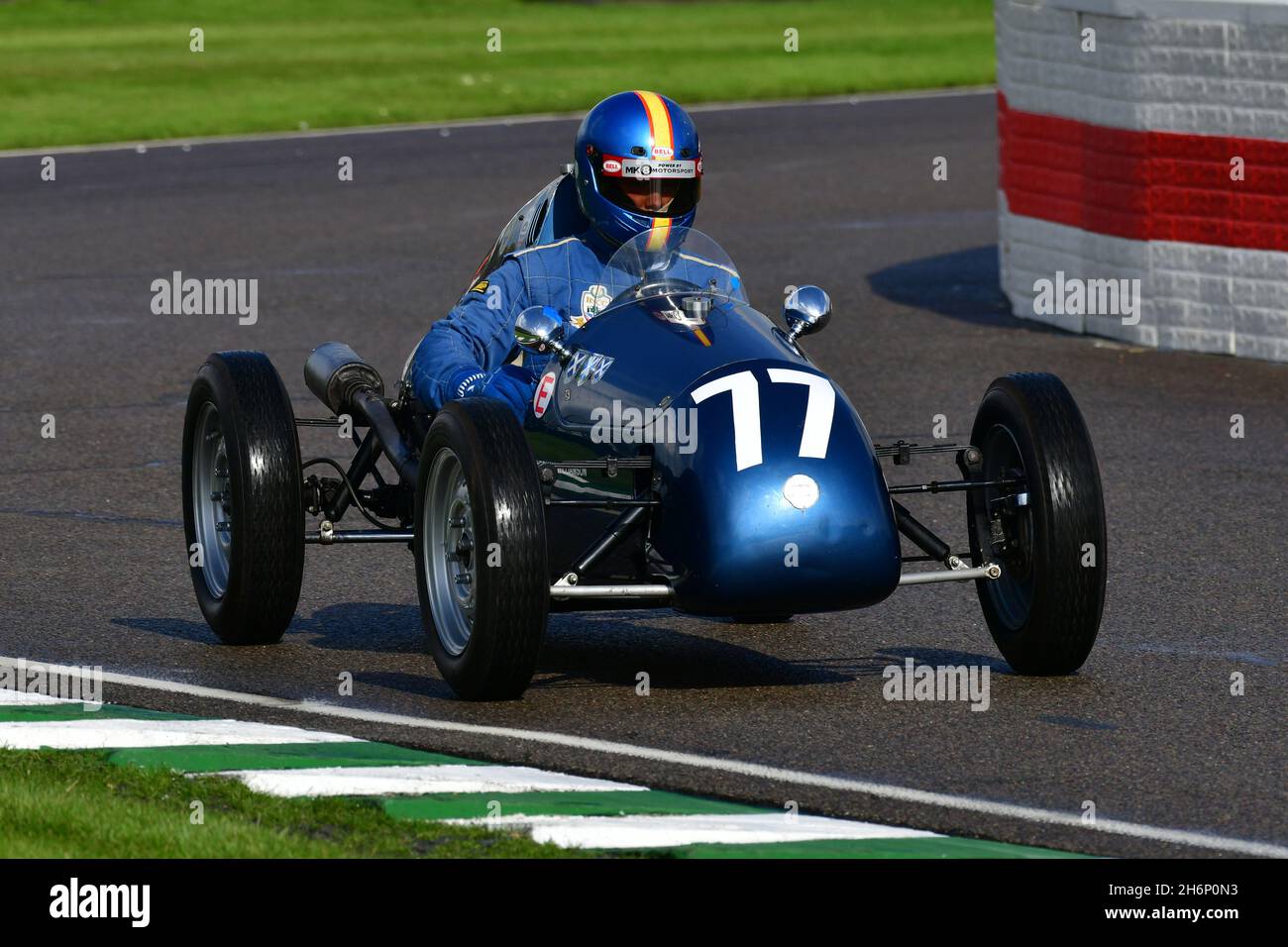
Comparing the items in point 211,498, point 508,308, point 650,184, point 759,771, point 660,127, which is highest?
point 660,127

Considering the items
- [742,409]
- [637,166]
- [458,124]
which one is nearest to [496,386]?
[637,166]

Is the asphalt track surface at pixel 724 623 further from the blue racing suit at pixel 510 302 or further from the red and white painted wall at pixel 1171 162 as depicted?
the blue racing suit at pixel 510 302

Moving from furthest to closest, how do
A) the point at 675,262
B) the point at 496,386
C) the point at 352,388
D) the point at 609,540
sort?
the point at 352,388 < the point at 675,262 < the point at 496,386 < the point at 609,540

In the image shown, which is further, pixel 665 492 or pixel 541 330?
pixel 541 330

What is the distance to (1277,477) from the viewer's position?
467 inches

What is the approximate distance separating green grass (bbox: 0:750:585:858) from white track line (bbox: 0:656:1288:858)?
854 millimetres

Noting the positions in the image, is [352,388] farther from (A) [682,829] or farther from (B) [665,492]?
(A) [682,829]

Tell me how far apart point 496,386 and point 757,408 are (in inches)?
56.8

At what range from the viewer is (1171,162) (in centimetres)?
1518

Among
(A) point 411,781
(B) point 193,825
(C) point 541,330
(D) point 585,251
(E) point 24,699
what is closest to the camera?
(B) point 193,825

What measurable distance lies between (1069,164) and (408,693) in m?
9.43

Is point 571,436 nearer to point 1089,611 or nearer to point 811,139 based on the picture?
point 1089,611

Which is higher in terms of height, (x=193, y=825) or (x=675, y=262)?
(x=675, y=262)
